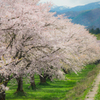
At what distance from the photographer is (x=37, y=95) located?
15906mm

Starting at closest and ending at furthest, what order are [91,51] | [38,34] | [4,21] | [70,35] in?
1. [4,21]
2. [38,34]
3. [70,35]
4. [91,51]

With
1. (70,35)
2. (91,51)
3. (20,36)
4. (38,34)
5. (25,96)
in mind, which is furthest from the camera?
(91,51)

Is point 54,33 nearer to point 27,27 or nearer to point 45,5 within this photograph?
point 45,5

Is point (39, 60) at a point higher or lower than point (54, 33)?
lower

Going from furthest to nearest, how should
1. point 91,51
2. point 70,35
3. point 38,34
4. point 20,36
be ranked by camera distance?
point 91,51 → point 70,35 → point 20,36 → point 38,34

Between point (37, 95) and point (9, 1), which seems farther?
point (37, 95)

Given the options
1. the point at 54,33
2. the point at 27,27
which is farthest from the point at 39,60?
the point at 54,33

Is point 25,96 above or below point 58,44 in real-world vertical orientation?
below

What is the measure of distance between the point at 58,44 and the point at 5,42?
449 centimetres

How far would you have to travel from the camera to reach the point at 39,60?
10641 mm

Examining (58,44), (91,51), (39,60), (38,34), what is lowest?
(91,51)

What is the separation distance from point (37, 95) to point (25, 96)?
136 cm

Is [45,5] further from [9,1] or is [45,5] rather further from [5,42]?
[5,42]

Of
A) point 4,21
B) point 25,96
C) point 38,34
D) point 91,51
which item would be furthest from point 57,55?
point 91,51
